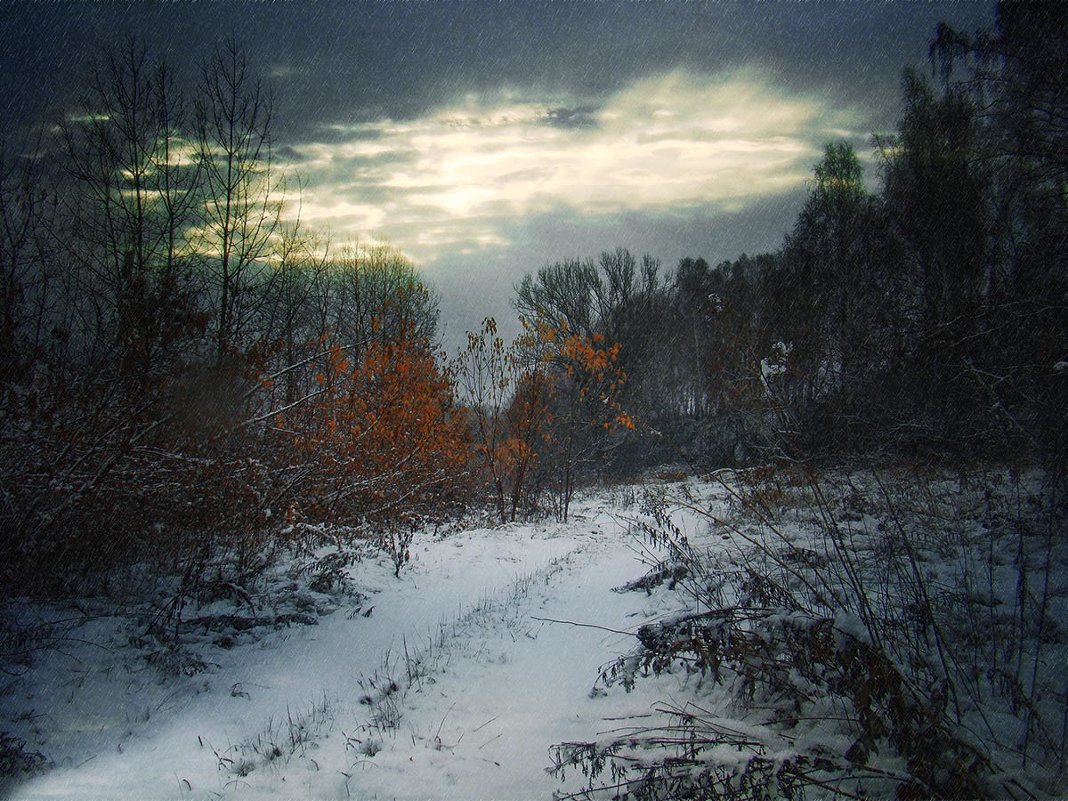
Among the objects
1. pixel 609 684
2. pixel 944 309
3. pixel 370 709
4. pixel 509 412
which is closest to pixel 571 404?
pixel 509 412

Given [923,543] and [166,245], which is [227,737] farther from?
[166,245]

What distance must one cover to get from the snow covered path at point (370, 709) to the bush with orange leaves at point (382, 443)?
81.4 inches

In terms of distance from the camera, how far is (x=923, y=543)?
189 inches

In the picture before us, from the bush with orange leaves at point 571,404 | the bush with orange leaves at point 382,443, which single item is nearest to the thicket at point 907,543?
the bush with orange leaves at point 571,404

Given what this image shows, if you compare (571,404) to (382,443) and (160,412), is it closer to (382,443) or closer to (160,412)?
(382,443)

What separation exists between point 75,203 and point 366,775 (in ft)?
29.6

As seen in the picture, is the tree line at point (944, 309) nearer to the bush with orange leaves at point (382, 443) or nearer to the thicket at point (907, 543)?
the thicket at point (907, 543)

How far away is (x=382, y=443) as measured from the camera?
10.5 meters

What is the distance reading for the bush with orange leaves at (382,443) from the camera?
7.59 metres

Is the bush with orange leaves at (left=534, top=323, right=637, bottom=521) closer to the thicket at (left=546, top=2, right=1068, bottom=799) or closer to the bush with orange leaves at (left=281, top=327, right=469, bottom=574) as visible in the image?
the bush with orange leaves at (left=281, top=327, right=469, bottom=574)

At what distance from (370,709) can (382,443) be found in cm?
720

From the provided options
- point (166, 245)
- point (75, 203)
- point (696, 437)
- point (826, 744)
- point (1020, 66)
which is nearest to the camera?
point (826, 744)

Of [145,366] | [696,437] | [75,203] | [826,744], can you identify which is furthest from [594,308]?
[826,744]

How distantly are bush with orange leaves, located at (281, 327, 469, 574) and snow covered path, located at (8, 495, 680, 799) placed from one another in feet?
6.78
